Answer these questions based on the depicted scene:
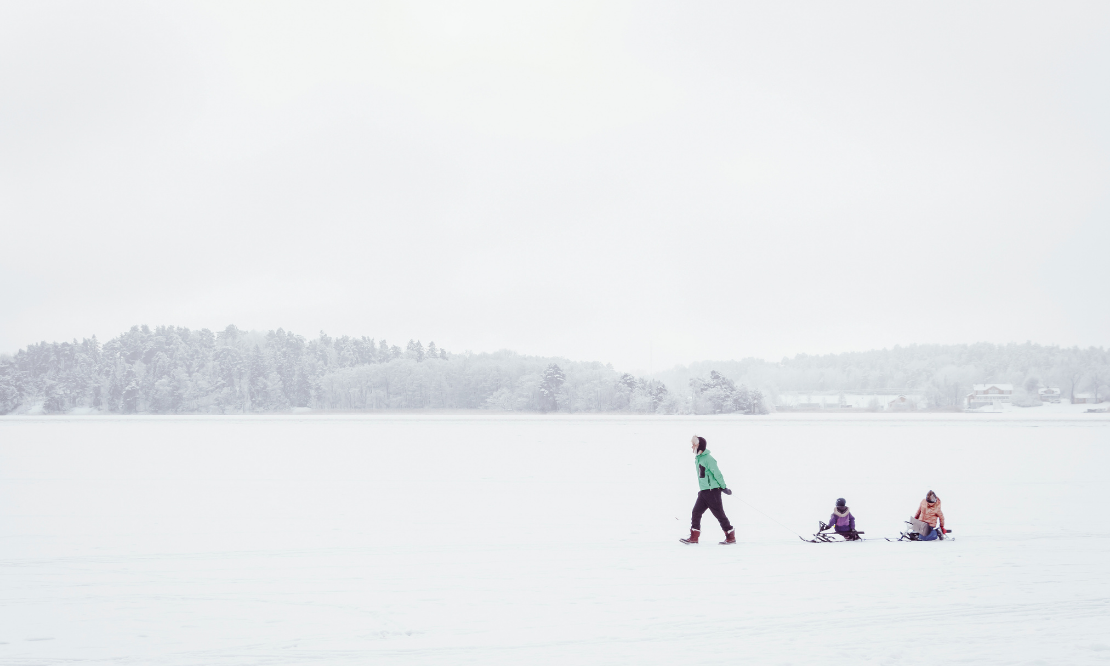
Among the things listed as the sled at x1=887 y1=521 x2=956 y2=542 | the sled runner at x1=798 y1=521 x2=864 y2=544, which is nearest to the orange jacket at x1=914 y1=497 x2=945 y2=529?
the sled at x1=887 y1=521 x2=956 y2=542

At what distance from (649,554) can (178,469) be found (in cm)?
1660

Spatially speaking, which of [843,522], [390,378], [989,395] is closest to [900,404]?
[989,395]

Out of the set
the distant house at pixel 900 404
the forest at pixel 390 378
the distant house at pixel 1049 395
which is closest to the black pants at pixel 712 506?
the forest at pixel 390 378

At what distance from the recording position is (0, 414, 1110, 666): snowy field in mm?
5746

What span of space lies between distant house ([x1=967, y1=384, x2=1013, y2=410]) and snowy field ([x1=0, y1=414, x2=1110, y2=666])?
112 m

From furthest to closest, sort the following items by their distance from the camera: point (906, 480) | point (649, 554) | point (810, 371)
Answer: point (810, 371)
point (906, 480)
point (649, 554)

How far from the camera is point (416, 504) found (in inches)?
562

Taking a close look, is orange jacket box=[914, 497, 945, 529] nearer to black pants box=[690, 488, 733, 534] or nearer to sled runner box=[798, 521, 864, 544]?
sled runner box=[798, 521, 864, 544]

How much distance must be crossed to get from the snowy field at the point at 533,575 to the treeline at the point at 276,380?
90.7 meters

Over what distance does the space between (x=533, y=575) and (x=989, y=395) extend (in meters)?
128

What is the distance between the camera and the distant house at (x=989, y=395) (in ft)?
383

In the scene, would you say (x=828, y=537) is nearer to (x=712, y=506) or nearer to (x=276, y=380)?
(x=712, y=506)

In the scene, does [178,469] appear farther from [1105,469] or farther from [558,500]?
[1105,469]

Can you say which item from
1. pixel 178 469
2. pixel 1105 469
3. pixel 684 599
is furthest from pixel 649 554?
pixel 1105 469
